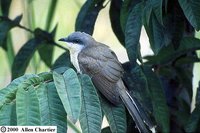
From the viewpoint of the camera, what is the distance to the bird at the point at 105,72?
2801 mm

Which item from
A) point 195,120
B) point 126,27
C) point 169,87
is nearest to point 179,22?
point 126,27

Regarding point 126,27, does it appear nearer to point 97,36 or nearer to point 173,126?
point 173,126

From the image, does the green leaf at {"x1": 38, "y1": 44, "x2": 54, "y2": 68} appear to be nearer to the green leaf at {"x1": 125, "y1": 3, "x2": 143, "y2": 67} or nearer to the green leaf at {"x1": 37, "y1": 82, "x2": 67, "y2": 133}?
the green leaf at {"x1": 125, "y1": 3, "x2": 143, "y2": 67}

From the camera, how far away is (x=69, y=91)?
215cm

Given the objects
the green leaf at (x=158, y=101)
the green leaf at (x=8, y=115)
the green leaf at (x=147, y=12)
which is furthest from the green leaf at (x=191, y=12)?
the green leaf at (x=8, y=115)

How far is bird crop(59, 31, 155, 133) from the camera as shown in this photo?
280 centimetres

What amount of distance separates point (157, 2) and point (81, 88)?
606 mm

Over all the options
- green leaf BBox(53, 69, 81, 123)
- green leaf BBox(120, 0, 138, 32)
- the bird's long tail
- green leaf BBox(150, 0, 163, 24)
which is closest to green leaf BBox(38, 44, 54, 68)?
green leaf BBox(120, 0, 138, 32)

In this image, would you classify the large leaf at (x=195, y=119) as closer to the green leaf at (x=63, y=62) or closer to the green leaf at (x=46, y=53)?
the green leaf at (x=63, y=62)

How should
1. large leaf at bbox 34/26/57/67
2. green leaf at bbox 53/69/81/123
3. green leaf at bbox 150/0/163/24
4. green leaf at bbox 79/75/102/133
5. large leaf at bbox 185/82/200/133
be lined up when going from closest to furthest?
green leaf at bbox 53/69/81/123 < green leaf at bbox 79/75/102/133 < green leaf at bbox 150/0/163/24 < large leaf at bbox 185/82/200/133 < large leaf at bbox 34/26/57/67

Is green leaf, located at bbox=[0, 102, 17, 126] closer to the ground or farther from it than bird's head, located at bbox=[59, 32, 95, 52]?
closer to the ground

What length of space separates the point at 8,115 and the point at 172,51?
1.40 m

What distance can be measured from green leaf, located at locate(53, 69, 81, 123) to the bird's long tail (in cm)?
59

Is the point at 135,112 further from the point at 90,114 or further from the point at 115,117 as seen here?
the point at 90,114
